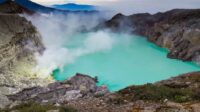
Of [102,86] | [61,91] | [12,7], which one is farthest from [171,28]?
[61,91]

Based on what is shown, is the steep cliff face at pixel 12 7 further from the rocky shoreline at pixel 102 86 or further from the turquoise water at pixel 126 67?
the turquoise water at pixel 126 67

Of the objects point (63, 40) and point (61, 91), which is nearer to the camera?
point (61, 91)

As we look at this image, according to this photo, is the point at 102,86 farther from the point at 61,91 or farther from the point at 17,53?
the point at 17,53

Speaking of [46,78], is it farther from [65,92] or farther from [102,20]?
[102,20]

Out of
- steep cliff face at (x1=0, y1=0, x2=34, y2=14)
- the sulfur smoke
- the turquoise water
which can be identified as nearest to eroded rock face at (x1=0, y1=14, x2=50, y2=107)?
the sulfur smoke

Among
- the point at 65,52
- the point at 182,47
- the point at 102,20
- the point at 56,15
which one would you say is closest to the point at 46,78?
the point at 65,52

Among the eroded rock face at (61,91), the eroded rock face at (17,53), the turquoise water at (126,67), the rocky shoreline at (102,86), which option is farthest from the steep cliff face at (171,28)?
the eroded rock face at (61,91)

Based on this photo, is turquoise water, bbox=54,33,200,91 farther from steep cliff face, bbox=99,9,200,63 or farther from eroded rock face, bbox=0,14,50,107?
eroded rock face, bbox=0,14,50,107

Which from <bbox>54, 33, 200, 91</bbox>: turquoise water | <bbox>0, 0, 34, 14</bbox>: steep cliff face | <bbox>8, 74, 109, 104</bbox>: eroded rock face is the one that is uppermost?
<bbox>0, 0, 34, 14</bbox>: steep cliff face
